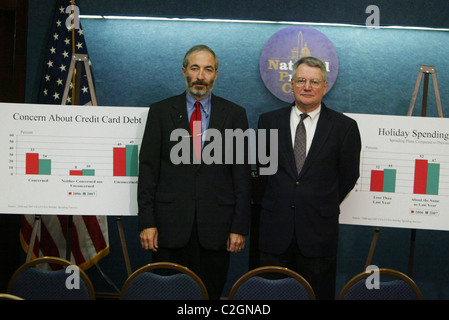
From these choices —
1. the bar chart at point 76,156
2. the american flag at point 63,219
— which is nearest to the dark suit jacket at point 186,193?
the bar chart at point 76,156

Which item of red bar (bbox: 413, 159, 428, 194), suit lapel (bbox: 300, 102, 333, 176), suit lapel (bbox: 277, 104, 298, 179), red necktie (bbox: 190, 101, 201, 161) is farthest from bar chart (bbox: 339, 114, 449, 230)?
red necktie (bbox: 190, 101, 201, 161)

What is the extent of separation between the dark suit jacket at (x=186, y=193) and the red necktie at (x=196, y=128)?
0.04 metres

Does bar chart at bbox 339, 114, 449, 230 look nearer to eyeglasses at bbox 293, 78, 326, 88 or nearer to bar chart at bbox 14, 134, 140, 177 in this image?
eyeglasses at bbox 293, 78, 326, 88

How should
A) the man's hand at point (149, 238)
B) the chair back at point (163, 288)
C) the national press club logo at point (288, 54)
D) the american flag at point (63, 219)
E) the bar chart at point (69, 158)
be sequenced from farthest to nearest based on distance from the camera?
the national press club logo at point (288, 54), the american flag at point (63, 219), the bar chart at point (69, 158), the man's hand at point (149, 238), the chair back at point (163, 288)

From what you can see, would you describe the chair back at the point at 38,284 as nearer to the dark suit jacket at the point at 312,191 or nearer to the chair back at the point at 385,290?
the dark suit jacket at the point at 312,191

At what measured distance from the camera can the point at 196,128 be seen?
9.86ft

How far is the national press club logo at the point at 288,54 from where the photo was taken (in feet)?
14.1

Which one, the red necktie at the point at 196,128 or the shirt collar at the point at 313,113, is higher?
the shirt collar at the point at 313,113

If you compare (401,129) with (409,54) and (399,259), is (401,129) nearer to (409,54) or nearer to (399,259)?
(409,54)

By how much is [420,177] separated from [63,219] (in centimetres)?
294

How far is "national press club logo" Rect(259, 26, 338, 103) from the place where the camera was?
14.1ft

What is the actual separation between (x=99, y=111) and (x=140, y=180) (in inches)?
29.5

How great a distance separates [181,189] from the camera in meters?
2.94
